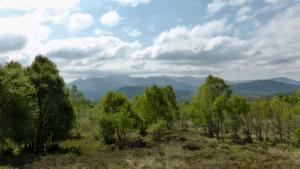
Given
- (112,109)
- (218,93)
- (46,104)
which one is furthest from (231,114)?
(46,104)

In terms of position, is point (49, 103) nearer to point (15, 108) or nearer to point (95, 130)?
point (15, 108)

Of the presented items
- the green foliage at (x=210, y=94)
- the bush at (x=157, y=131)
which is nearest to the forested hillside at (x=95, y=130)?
the bush at (x=157, y=131)

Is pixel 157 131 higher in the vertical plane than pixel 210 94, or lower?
lower

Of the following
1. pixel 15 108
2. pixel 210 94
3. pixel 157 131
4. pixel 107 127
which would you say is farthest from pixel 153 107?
pixel 15 108

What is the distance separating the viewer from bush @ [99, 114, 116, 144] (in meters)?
56.8

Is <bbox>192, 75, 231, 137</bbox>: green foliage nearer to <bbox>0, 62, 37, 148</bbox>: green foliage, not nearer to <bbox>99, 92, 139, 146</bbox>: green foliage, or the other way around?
<bbox>99, 92, 139, 146</bbox>: green foliage

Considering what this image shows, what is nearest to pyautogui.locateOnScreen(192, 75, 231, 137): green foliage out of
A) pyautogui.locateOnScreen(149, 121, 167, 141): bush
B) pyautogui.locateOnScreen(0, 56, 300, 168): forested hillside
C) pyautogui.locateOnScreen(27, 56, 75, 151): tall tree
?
pyautogui.locateOnScreen(0, 56, 300, 168): forested hillside

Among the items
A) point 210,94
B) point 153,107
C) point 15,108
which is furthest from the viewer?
point 210,94

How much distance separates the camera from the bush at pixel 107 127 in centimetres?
5675

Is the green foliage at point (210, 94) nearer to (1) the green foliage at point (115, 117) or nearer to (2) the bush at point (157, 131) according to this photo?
(2) the bush at point (157, 131)

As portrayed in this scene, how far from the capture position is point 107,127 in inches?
2288

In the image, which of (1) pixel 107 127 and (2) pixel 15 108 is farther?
(1) pixel 107 127

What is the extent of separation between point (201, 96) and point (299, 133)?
23269 millimetres

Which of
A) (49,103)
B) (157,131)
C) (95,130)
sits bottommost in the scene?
(157,131)
